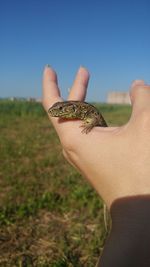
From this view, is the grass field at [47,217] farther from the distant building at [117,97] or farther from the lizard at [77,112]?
the distant building at [117,97]

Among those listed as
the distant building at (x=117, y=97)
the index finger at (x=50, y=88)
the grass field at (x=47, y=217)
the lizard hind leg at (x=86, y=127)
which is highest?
the index finger at (x=50, y=88)

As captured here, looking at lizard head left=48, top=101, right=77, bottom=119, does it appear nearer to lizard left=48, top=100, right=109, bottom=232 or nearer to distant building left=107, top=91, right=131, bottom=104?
lizard left=48, top=100, right=109, bottom=232

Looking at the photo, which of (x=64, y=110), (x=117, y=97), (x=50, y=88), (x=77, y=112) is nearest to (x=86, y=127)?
(x=64, y=110)

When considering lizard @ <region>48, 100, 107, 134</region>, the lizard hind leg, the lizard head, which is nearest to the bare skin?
the lizard hind leg

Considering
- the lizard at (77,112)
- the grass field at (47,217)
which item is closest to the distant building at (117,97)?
the grass field at (47,217)

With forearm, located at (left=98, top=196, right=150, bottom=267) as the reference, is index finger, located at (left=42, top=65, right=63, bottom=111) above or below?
above

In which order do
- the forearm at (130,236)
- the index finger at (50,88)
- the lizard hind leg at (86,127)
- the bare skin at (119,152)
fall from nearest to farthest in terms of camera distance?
1. the forearm at (130,236)
2. the bare skin at (119,152)
3. the lizard hind leg at (86,127)
4. the index finger at (50,88)

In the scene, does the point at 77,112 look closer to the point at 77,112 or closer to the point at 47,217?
the point at 77,112
